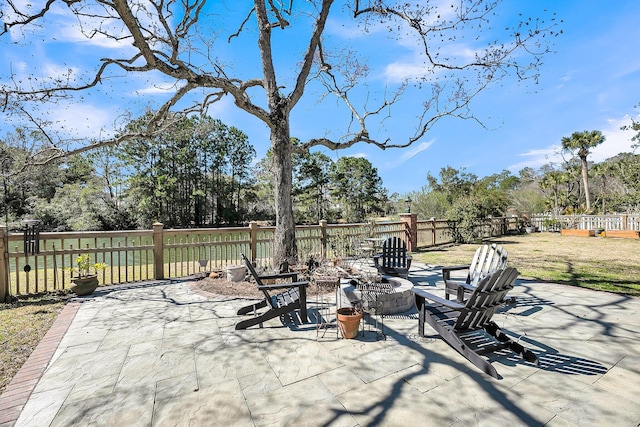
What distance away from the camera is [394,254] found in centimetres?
538

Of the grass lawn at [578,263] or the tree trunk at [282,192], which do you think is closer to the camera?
the grass lawn at [578,263]

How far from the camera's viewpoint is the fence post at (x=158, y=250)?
5887 mm

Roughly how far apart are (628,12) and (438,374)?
8.61m

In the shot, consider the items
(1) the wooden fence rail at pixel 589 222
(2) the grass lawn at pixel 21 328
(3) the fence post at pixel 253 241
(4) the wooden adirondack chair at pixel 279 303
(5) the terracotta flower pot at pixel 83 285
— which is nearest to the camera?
(2) the grass lawn at pixel 21 328

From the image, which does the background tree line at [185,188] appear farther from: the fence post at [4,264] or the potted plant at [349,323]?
the potted plant at [349,323]

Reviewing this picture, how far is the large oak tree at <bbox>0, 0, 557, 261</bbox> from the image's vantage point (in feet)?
16.3

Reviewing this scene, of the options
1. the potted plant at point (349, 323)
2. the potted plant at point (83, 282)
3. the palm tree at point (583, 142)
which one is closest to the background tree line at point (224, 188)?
the palm tree at point (583, 142)

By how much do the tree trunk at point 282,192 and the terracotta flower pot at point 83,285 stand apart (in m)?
3.28

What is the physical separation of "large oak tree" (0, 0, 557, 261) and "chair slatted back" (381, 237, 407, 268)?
203 centimetres

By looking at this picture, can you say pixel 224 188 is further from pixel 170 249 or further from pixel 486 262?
pixel 486 262

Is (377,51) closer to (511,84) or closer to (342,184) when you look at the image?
(511,84)

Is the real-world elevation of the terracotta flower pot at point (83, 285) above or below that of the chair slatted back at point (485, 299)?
below

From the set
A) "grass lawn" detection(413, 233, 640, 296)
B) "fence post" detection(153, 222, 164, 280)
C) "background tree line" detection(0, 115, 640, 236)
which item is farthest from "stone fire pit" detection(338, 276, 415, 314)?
"background tree line" detection(0, 115, 640, 236)

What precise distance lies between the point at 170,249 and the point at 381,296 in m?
4.72
